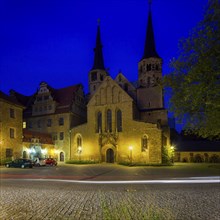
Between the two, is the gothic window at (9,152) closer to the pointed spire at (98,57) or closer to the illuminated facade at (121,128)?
the illuminated facade at (121,128)

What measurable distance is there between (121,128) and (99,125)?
4.68 meters

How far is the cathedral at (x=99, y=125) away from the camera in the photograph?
44500mm

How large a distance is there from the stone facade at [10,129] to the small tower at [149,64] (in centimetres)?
3310

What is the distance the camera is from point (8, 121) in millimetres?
38781

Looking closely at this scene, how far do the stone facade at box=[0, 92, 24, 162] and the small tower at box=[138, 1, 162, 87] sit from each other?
33.1 meters

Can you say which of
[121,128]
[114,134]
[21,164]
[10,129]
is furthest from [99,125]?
[21,164]

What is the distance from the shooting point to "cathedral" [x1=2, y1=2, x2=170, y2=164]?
44500mm

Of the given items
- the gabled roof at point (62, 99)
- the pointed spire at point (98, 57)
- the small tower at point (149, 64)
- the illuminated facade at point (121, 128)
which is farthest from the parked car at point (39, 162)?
the pointed spire at point (98, 57)

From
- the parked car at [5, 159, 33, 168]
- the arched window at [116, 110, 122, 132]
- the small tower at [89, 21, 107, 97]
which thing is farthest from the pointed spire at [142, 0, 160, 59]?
the parked car at [5, 159, 33, 168]

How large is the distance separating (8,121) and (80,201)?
32.1 metres

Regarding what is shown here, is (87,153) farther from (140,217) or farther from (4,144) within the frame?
(140,217)

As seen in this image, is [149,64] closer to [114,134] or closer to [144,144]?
[114,134]

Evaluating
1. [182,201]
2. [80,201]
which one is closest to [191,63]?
[182,201]

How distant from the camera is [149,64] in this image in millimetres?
63688
